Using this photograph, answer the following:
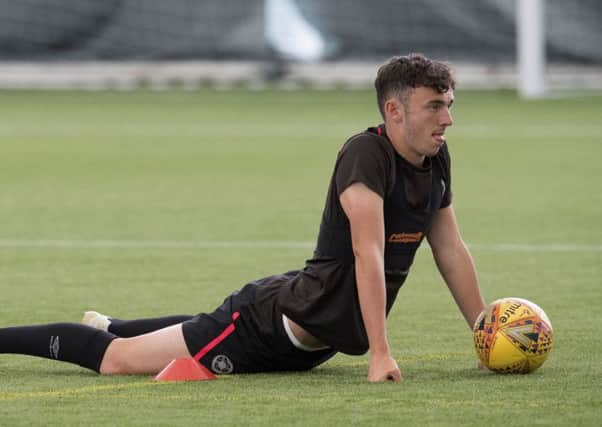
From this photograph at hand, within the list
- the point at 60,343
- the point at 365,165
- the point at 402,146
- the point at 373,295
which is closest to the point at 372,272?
the point at 373,295

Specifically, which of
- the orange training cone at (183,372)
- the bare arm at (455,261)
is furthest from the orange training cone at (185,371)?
the bare arm at (455,261)

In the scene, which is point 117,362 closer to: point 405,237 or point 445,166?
point 405,237

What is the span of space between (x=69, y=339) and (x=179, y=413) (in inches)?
42.2

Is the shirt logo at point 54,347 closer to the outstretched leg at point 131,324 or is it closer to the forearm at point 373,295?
the outstretched leg at point 131,324

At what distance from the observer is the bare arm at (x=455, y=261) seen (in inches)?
254

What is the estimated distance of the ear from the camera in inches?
238

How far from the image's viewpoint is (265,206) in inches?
539

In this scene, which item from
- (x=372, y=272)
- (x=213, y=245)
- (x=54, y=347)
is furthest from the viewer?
(x=213, y=245)

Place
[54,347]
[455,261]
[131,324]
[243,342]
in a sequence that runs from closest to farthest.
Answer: [243,342] < [54,347] < [455,261] < [131,324]

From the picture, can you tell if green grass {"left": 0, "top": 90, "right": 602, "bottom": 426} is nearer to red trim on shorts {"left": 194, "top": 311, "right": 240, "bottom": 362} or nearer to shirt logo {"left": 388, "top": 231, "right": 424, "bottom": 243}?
red trim on shorts {"left": 194, "top": 311, "right": 240, "bottom": 362}

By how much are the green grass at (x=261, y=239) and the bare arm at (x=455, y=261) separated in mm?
260

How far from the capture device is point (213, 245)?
11.1 m

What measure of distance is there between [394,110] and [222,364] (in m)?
1.19

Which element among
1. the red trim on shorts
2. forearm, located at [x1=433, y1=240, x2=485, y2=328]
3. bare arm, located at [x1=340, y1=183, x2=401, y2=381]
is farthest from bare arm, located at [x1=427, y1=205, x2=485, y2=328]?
the red trim on shorts
